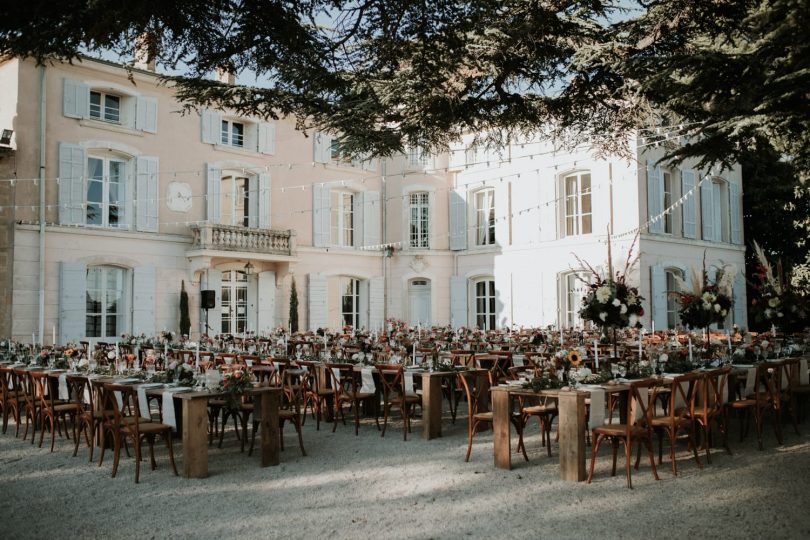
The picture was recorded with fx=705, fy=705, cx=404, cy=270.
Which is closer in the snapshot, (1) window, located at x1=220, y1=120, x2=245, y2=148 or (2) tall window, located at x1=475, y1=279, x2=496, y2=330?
(1) window, located at x1=220, y1=120, x2=245, y2=148

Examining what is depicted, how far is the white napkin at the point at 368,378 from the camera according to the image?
280 inches

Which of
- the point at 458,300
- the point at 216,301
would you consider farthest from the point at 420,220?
the point at 216,301

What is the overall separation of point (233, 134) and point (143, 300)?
4.47 meters

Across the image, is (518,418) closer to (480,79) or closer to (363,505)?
(363,505)

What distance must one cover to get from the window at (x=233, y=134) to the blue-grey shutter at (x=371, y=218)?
3.43 meters

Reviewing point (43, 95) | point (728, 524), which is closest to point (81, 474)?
point (728, 524)

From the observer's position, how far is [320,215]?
1727cm

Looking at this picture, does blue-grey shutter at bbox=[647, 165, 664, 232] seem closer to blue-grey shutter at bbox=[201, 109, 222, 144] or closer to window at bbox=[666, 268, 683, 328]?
window at bbox=[666, 268, 683, 328]

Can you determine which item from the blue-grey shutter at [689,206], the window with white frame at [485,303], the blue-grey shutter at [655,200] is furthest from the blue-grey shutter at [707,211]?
the window with white frame at [485,303]

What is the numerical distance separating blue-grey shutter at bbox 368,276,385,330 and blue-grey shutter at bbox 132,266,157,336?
220 inches

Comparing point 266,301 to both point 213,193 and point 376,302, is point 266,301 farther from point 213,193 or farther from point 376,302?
point 376,302

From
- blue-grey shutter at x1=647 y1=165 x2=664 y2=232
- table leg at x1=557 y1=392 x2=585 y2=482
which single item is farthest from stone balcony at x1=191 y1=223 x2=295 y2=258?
table leg at x1=557 y1=392 x2=585 y2=482

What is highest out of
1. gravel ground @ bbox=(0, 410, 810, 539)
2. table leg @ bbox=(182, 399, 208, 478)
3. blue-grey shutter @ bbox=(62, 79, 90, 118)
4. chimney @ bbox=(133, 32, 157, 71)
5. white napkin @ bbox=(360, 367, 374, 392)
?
blue-grey shutter @ bbox=(62, 79, 90, 118)

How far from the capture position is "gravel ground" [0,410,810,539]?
3.99 meters
